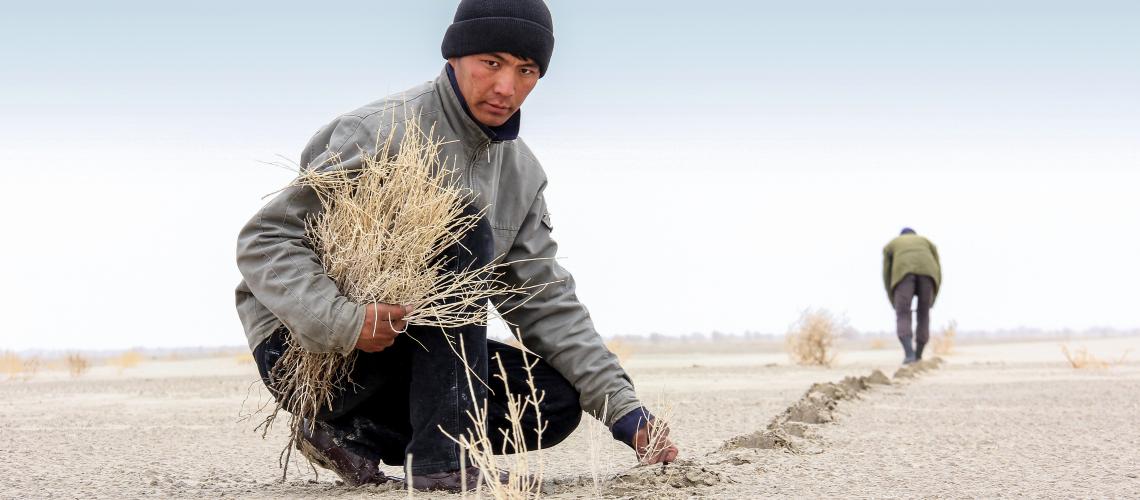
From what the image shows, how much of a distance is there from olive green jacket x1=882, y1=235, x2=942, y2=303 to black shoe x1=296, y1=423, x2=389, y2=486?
12300 millimetres

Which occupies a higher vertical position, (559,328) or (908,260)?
(908,260)

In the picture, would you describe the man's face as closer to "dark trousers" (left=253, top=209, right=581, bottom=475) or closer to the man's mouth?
the man's mouth

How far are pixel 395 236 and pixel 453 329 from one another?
A: 336 mm

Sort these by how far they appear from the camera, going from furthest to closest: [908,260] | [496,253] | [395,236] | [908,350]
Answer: [908,350]
[908,260]
[496,253]
[395,236]

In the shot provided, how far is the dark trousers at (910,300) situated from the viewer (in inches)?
582

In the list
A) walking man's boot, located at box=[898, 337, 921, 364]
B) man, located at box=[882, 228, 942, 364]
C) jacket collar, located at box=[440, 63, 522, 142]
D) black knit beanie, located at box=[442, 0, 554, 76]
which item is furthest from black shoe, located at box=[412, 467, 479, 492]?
walking man's boot, located at box=[898, 337, 921, 364]

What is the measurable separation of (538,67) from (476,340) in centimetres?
96

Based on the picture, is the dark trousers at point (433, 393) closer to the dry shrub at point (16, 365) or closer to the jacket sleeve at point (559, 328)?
the jacket sleeve at point (559, 328)

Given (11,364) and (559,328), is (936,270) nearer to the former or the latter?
(559,328)

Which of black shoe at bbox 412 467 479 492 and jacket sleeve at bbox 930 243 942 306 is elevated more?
jacket sleeve at bbox 930 243 942 306

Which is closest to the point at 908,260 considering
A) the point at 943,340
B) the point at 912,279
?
the point at 912,279

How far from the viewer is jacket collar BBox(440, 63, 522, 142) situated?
11.2 ft

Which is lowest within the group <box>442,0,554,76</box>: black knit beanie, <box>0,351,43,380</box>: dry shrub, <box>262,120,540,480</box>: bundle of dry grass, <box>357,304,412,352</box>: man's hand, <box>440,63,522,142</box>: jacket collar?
<box>0,351,43,380</box>: dry shrub

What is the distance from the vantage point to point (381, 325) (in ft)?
9.96
